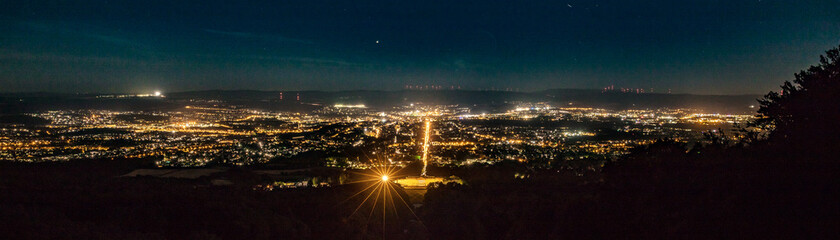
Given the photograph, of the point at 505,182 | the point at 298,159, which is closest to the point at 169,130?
the point at 298,159

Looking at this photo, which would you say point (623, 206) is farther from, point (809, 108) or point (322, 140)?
point (322, 140)

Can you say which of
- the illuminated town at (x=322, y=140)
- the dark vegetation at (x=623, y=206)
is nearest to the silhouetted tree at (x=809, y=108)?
the dark vegetation at (x=623, y=206)

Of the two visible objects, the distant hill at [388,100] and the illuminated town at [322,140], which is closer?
the illuminated town at [322,140]

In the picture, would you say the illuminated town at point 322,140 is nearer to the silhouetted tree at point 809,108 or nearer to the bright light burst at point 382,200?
the silhouetted tree at point 809,108

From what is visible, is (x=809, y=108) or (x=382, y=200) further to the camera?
(x=382, y=200)

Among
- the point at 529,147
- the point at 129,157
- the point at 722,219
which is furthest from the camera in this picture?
the point at 529,147

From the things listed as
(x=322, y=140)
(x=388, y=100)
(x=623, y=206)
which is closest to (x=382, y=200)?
(x=623, y=206)

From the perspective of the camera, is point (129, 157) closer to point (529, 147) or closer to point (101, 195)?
point (101, 195)

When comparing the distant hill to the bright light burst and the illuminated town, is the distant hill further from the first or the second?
the bright light burst
